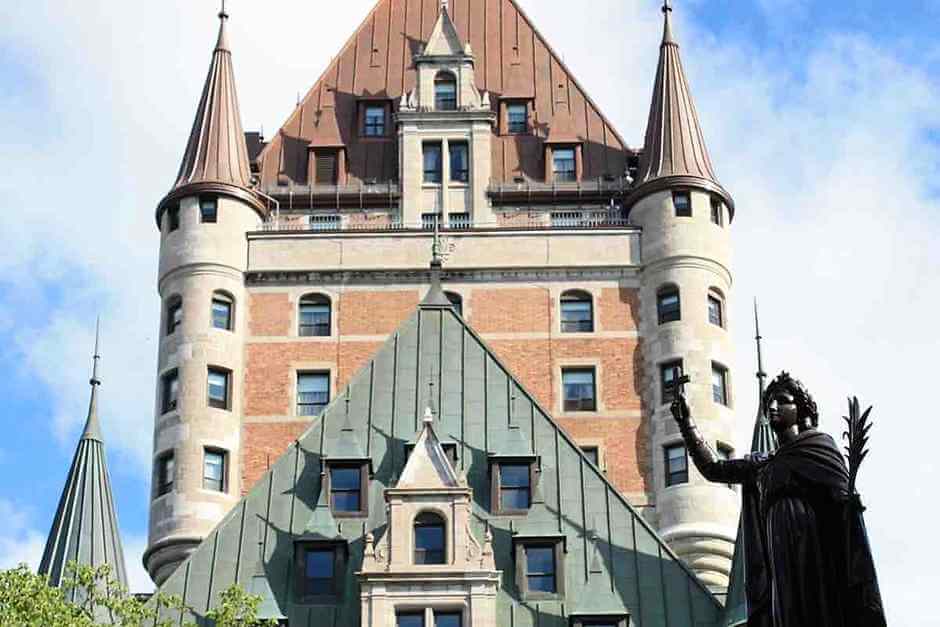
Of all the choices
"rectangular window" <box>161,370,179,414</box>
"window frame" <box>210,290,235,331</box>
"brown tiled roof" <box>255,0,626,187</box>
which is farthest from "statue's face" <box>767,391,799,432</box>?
"brown tiled roof" <box>255,0,626,187</box>

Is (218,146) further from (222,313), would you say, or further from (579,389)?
(579,389)

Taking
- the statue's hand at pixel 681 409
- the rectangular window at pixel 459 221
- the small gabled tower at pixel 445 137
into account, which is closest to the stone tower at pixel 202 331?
the small gabled tower at pixel 445 137

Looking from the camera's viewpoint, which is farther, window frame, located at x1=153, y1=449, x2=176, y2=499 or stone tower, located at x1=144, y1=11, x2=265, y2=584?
window frame, located at x1=153, y1=449, x2=176, y2=499

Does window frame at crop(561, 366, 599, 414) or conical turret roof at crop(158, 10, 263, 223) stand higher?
conical turret roof at crop(158, 10, 263, 223)

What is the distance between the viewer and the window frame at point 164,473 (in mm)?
60969

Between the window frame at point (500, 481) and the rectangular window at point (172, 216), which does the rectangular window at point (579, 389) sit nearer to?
the rectangular window at point (172, 216)

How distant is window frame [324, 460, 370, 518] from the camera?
45438mm

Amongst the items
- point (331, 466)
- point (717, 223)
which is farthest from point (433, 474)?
point (717, 223)

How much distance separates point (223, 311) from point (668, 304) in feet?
42.8

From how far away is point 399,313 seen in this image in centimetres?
6419

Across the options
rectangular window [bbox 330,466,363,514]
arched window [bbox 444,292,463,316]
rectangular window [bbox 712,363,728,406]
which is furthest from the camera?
arched window [bbox 444,292,463,316]

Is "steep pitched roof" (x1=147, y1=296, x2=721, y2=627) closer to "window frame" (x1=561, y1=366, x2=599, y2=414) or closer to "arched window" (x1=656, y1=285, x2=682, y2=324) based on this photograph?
"window frame" (x1=561, y1=366, x2=599, y2=414)

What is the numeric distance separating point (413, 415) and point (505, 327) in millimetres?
16266

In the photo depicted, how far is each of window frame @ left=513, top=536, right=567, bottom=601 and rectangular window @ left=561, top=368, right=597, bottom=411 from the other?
1819cm
